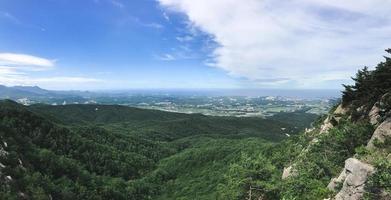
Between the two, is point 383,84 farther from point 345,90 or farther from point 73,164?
point 73,164

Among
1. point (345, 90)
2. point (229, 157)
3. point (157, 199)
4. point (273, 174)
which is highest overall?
point (345, 90)

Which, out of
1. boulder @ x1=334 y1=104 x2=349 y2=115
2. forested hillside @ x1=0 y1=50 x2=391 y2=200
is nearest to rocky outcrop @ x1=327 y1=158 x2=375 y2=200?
forested hillside @ x1=0 y1=50 x2=391 y2=200

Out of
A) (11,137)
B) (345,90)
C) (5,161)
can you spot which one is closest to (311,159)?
(345,90)

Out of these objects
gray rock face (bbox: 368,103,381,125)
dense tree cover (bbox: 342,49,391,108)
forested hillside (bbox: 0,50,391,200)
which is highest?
dense tree cover (bbox: 342,49,391,108)

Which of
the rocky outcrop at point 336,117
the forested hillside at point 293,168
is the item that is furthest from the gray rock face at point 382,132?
the rocky outcrop at point 336,117

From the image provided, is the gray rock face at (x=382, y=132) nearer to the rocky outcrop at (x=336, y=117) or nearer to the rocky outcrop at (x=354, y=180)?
the rocky outcrop at (x=354, y=180)

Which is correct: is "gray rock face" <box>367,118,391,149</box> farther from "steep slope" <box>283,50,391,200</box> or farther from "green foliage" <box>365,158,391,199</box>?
"green foliage" <box>365,158,391,199</box>

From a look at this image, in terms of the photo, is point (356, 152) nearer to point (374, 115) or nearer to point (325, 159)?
point (325, 159)

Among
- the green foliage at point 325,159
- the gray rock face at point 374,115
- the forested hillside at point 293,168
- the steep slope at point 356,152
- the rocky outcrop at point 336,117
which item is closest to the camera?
the steep slope at point 356,152
